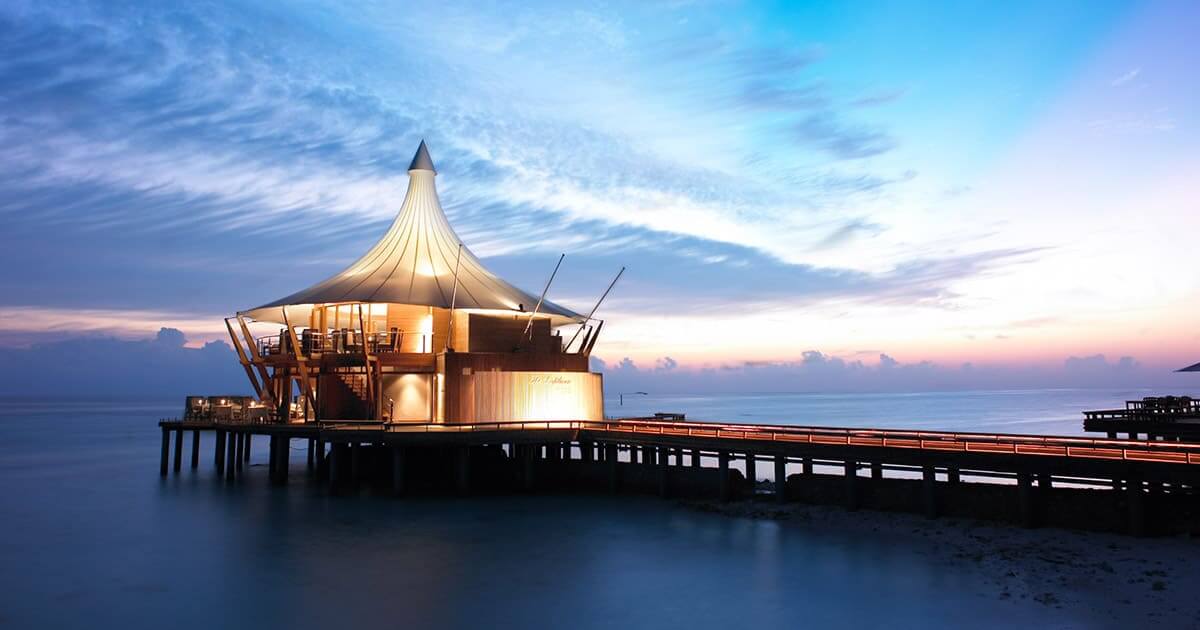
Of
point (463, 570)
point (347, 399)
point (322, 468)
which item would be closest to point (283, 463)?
point (322, 468)

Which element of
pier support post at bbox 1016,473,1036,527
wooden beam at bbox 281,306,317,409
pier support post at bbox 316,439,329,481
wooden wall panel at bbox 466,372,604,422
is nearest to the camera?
pier support post at bbox 1016,473,1036,527

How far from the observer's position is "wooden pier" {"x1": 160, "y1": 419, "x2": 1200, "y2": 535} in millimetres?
20531

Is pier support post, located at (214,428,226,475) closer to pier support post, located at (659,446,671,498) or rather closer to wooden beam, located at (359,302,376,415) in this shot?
wooden beam, located at (359,302,376,415)

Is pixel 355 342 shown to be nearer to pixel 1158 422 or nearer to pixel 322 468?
pixel 322 468

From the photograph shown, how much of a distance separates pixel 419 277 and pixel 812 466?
2035 centimetres

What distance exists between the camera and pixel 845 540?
2297cm

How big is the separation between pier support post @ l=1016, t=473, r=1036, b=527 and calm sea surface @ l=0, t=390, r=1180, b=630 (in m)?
3.06

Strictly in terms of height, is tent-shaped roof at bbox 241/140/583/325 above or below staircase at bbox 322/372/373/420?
above

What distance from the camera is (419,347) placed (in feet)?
126

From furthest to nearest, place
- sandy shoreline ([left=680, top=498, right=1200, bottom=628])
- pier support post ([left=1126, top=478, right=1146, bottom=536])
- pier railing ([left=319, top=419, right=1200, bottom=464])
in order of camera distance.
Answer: pier railing ([left=319, top=419, right=1200, bottom=464]), pier support post ([left=1126, top=478, right=1146, bottom=536]), sandy shoreline ([left=680, top=498, right=1200, bottom=628])

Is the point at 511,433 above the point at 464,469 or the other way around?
above

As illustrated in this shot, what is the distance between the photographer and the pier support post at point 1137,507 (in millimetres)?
19969

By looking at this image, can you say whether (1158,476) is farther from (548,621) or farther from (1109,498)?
(548,621)

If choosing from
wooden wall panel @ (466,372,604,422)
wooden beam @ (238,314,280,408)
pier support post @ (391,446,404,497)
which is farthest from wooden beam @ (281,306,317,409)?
wooden wall panel @ (466,372,604,422)
